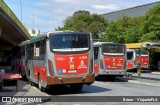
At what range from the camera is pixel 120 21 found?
79625mm

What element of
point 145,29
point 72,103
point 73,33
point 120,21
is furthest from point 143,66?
point 72,103

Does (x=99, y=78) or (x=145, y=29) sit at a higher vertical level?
(x=145, y=29)

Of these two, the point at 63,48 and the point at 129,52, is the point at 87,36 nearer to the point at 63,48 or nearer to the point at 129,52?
the point at 63,48

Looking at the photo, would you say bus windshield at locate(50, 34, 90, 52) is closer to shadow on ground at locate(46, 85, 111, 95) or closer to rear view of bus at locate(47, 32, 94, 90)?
rear view of bus at locate(47, 32, 94, 90)

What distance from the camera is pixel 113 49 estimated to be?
29609 millimetres

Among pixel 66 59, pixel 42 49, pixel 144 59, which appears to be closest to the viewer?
pixel 66 59

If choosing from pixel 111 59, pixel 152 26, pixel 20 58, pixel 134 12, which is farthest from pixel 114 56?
pixel 134 12

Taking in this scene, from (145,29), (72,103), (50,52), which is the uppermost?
(145,29)

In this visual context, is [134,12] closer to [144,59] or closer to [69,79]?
[144,59]

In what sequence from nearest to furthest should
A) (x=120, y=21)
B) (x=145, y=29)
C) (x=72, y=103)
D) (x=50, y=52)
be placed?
1. (x=72, y=103)
2. (x=50, y=52)
3. (x=145, y=29)
4. (x=120, y=21)

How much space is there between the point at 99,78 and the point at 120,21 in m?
47.5

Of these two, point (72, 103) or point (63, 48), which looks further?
point (63, 48)

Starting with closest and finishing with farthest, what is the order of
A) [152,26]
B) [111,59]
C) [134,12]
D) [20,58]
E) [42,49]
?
[42,49] < [111,59] < [20,58] < [152,26] < [134,12]

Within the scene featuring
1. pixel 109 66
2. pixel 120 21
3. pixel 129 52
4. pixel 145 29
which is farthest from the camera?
pixel 120 21
